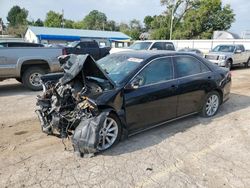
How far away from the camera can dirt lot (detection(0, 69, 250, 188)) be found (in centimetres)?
312

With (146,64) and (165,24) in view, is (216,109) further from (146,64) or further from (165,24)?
(165,24)

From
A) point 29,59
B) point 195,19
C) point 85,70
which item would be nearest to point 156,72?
point 85,70

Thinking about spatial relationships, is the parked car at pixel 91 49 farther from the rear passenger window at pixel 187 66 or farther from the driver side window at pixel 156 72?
the driver side window at pixel 156 72

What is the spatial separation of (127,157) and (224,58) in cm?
1259

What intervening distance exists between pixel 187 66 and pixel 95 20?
10408cm

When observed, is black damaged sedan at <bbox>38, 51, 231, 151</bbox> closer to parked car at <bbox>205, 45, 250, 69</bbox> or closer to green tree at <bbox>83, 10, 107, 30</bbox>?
parked car at <bbox>205, 45, 250, 69</bbox>

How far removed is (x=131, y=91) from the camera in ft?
13.1

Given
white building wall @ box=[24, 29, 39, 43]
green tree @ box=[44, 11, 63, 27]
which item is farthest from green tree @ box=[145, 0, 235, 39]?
green tree @ box=[44, 11, 63, 27]

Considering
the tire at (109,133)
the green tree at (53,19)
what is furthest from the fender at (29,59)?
the green tree at (53,19)

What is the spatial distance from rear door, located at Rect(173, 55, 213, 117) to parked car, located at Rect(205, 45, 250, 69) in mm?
9882

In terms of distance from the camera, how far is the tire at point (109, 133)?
12.2 ft

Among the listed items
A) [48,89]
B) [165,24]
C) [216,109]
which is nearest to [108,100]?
[48,89]

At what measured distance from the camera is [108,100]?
3732mm

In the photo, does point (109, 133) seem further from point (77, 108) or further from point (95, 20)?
point (95, 20)
